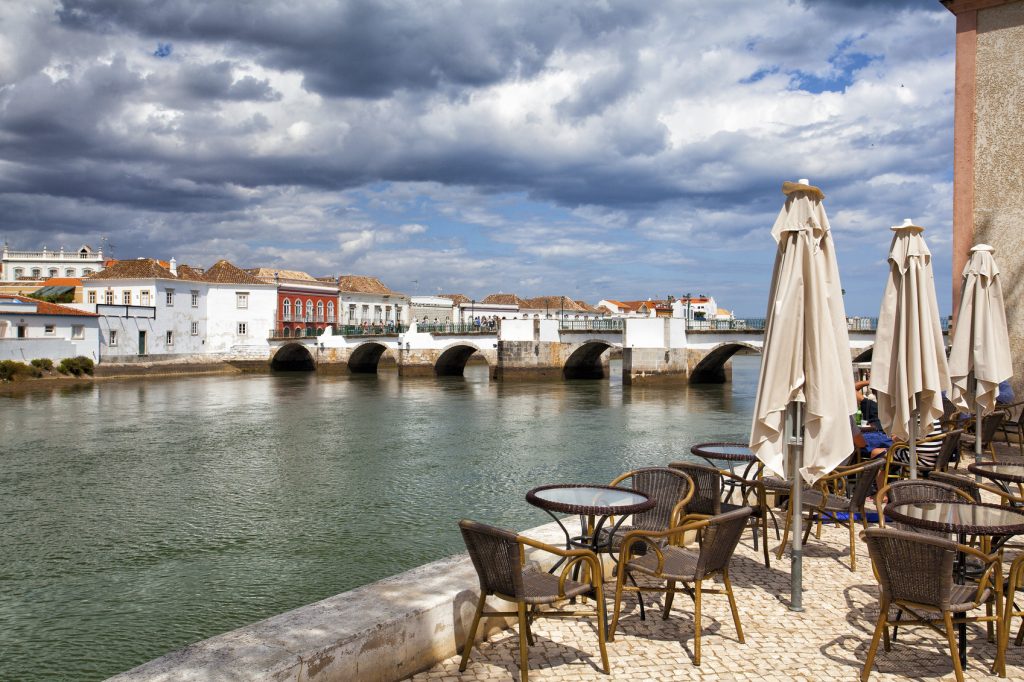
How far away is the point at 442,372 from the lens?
52500mm

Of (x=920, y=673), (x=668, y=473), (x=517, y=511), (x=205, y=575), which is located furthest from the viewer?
(x=517, y=511)

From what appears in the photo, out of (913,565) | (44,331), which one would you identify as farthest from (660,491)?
(44,331)

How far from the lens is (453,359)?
53594 mm

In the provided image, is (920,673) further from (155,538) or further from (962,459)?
(155,538)

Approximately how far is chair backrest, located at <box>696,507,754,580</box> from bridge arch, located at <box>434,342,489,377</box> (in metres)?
46.0

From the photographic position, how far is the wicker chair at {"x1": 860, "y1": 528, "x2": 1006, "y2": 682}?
354 cm

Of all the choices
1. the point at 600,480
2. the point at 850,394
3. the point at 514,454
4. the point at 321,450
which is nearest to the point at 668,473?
the point at 850,394

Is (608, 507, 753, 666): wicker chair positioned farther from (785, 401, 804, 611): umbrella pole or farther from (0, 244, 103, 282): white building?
(0, 244, 103, 282): white building

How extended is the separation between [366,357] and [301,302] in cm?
1195

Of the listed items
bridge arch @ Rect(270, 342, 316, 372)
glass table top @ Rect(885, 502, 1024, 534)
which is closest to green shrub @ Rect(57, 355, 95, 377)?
bridge arch @ Rect(270, 342, 316, 372)

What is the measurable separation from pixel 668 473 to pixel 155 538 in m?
7.68

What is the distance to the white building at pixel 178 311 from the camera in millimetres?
49875

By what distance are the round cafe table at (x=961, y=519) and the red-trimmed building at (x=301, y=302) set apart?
2208 inches

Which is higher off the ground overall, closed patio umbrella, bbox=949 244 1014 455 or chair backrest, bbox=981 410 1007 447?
closed patio umbrella, bbox=949 244 1014 455
